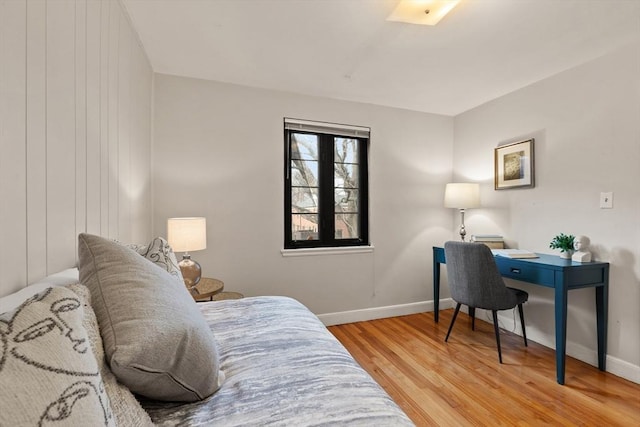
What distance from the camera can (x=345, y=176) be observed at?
126 inches

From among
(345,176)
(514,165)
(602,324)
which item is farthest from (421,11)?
(602,324)

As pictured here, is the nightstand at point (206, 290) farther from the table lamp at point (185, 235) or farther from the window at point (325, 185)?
the window at point (325, 185)

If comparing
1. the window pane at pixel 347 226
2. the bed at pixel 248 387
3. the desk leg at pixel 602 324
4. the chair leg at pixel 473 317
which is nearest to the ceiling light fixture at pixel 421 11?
the bed at pixel 248 387

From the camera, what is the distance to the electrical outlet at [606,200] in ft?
7.14

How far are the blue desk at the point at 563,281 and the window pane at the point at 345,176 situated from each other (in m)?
1.59

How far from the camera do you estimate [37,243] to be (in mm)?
932

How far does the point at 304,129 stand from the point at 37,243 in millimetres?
2350

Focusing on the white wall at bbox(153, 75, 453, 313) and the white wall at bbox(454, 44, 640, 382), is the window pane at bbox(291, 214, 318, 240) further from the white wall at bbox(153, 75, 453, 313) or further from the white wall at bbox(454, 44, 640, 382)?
the white wall at bbox(454, 44, 640, 382)

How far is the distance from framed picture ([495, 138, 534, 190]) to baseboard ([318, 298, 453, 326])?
57.6 inches

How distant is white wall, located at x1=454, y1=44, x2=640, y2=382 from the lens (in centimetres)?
208

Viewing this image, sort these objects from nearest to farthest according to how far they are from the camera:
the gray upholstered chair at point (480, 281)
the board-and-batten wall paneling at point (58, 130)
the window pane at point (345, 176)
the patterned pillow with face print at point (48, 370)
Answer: the patterned pillow with face print at point (48, 370), the board-and-batten wall paneling at point (58, 130), the gray upholstered chair at point (480, 281), the window pane at point (345, 176)

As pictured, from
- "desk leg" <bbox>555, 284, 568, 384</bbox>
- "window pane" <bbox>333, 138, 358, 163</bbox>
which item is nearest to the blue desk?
"desk leg" <bbox>555, 284, 568, 384</bbox>

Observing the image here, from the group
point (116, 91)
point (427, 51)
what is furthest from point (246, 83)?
point (427, 51)

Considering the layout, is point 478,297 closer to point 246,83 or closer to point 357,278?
point 357,278
